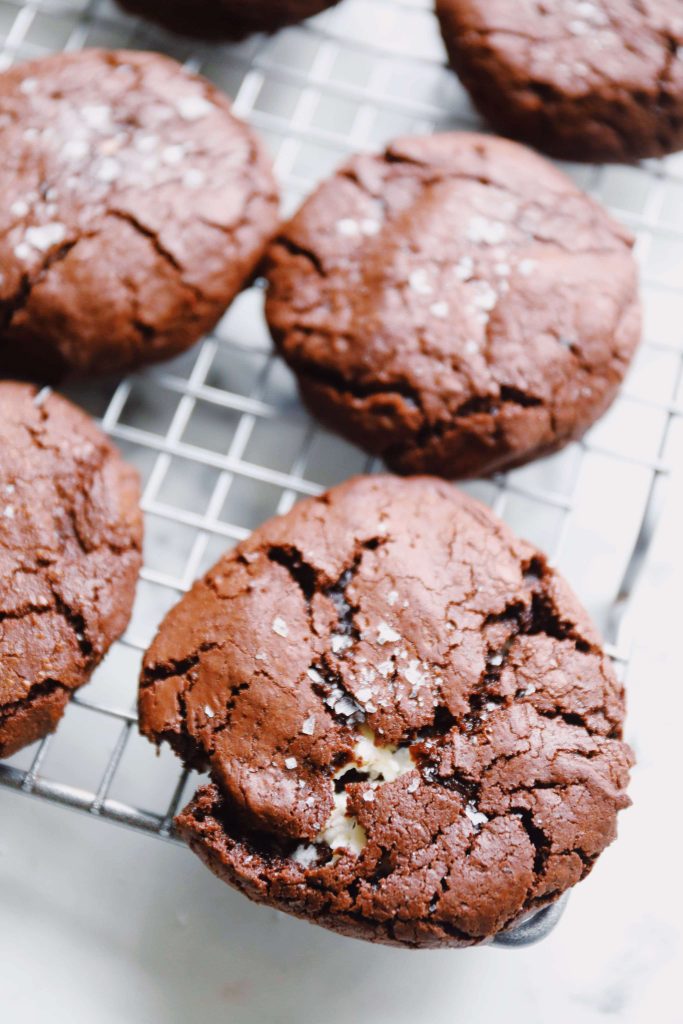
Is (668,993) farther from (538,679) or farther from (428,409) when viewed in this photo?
(428,409)

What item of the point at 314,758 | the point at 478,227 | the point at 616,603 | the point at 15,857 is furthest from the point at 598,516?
the point at 15,857

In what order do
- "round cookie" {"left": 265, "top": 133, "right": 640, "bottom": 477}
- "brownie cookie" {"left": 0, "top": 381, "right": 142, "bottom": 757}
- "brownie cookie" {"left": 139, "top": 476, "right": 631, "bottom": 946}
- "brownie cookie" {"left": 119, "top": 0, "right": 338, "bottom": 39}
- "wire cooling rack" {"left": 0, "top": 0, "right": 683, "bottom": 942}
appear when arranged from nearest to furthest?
1. "brownie cookie" {"left": 139, "top": 476, "right": 631, "bottom": 946}
2. "brownie cookie" {"left": 0, "top": 381, "right": 142, "bottom": 757}
3. "round cookie" {"left": 265, "top": 133, "right": 640, "bottom": 477}
4. "wire cooling rack" {"left": 0, "top": 0, "right": 683, "bottom": 942}
5. "brownie cookie" {"left": 119, "top": 0, "right": 338, "bottom": 39}

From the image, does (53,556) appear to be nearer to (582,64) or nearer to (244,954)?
(244,954)

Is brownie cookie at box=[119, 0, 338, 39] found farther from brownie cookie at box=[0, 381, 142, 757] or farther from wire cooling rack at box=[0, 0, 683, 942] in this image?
brownie cookie at box=[0, 381, 142, 757]

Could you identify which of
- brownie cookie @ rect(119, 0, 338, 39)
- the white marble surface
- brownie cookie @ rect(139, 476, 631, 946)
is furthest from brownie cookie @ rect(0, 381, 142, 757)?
brownie cookie @ rect(119, 0, 338, 39)

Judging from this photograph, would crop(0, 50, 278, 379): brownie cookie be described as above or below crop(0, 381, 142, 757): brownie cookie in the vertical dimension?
above

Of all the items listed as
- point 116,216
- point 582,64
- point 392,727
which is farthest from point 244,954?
point 582,64
